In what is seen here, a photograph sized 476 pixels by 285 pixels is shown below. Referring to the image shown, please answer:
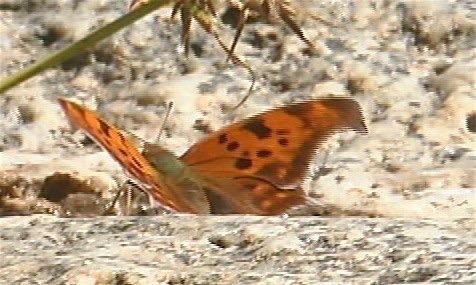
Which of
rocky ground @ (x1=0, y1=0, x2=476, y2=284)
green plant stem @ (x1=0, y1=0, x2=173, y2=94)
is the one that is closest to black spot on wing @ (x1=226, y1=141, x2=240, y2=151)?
rocky ground @ (x1=0, y1=0, x2=476, y2=284)

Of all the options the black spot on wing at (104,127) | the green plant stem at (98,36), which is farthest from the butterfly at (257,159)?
the green plant stem at (98,36)

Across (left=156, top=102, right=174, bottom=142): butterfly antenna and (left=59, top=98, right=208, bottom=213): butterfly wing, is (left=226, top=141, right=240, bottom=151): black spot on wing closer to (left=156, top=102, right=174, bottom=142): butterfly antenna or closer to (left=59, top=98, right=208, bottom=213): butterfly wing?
(left=59, top=98, right=208, bottom=213): butterfly wing

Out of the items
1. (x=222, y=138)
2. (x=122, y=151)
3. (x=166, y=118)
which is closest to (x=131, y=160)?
(x=122, y=151)

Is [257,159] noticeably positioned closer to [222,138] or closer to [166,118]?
[222,138]

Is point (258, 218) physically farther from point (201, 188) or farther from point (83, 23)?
point (83, 23)

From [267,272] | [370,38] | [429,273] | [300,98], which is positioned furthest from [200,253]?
[370,38]

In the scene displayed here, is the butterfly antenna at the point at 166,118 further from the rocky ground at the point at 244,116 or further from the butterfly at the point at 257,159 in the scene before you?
the butterfly at the point at 257,159
